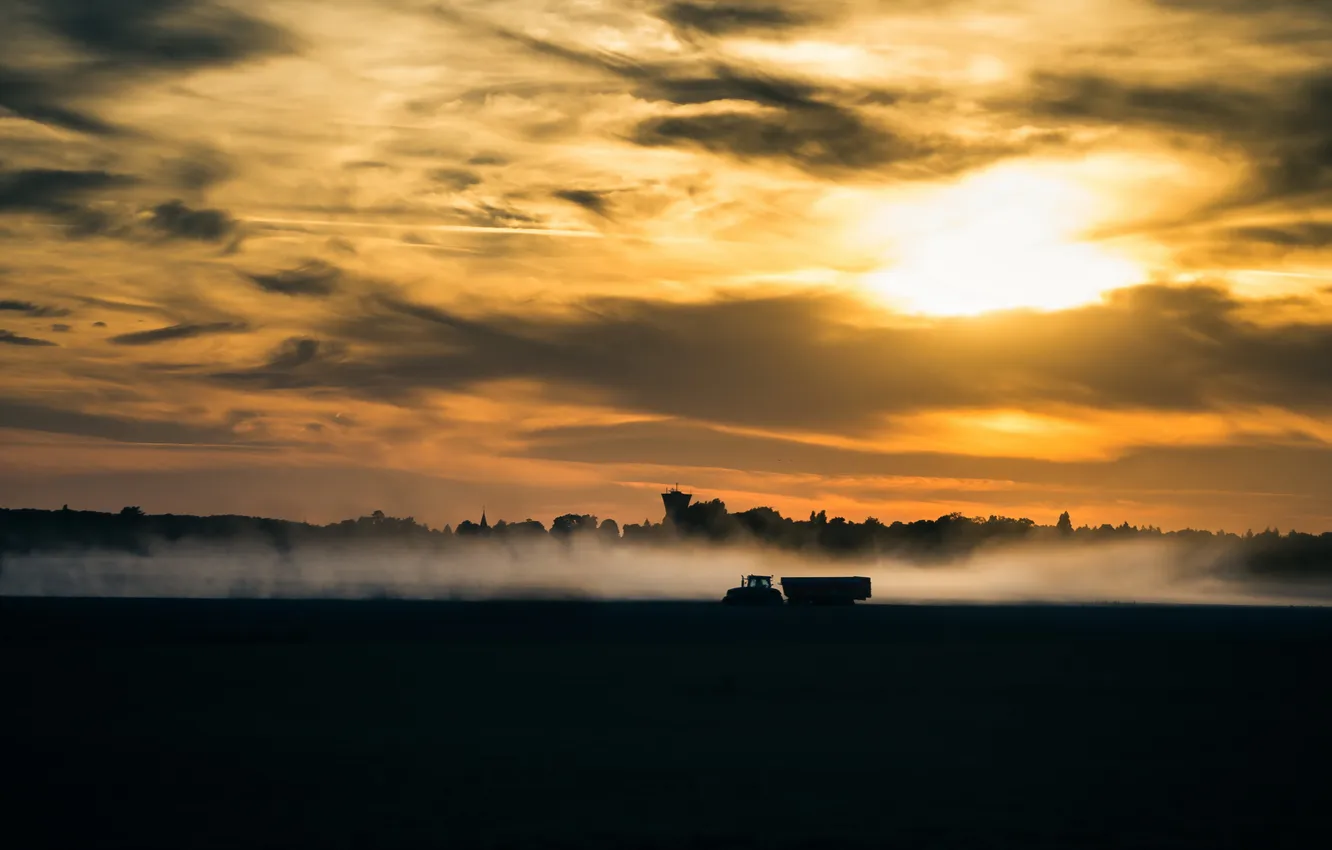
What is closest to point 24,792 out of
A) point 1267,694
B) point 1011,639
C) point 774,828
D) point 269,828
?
point 269,828

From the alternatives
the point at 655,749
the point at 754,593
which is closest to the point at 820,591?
the point at 754,593

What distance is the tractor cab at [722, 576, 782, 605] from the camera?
16525cm

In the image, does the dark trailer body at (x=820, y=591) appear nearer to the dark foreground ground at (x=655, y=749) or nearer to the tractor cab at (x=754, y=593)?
the tractor cab at (x=754, y=593)

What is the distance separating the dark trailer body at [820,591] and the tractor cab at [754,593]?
13.7 ft

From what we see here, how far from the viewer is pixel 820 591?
562 ft

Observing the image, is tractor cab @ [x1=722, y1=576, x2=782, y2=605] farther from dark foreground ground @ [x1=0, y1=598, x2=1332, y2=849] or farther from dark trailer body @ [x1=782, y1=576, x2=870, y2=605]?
dark foreground ground @ [x1=0, y1=598, x2=1332, y2=849]

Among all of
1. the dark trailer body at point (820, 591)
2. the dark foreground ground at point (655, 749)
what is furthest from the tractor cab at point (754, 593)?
the dark foreground ground at point (655, 749)

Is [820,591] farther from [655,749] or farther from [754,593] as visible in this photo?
[655,749]

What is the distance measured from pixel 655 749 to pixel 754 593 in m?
134

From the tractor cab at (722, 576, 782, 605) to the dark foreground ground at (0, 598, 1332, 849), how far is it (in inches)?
3950

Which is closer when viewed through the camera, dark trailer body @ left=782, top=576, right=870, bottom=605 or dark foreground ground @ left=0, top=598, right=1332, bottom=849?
dark foreground ground @ left=0, top=598, right=1332, bottom=849

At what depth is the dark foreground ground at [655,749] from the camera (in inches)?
938

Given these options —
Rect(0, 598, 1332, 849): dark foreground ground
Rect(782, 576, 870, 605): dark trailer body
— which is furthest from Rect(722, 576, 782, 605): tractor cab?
Rect(0, 598, 1332, 849): dark foreground ground

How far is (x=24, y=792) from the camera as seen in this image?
26328mm
